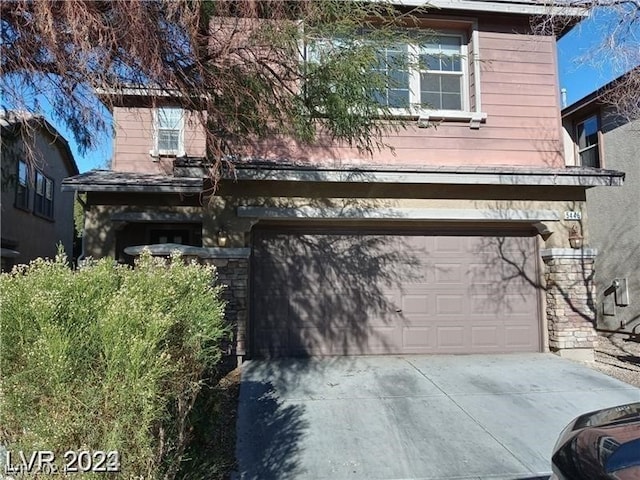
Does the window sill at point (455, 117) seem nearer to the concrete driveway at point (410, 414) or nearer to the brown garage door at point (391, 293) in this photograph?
the brown garage door at point (391, 293)

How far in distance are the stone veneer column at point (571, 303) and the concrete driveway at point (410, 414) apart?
49 cm

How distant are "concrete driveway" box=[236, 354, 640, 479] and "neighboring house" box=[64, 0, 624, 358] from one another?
0.73m

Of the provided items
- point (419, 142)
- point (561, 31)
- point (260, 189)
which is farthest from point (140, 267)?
point (561, 31)

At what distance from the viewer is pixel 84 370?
2604mm

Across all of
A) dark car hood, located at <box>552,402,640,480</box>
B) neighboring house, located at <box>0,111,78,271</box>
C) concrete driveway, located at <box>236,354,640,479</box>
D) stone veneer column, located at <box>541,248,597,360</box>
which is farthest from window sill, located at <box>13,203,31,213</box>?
dark car hood, located at <box>552,402,640,480</box>

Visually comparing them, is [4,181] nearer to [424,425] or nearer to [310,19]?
[310,19]

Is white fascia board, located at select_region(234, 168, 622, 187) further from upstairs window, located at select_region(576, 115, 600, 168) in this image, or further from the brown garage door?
upstairs window, located at select_region(576, 115, 600, 168)

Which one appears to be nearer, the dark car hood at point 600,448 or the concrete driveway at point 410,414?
the dark car hood at point 600,448

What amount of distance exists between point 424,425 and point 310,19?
183 inches

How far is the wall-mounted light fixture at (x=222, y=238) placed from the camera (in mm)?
8070

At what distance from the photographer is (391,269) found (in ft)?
29.1

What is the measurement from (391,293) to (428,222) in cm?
147

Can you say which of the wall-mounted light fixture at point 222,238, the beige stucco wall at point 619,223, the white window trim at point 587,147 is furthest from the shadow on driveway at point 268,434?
the white window trim at point 587,147

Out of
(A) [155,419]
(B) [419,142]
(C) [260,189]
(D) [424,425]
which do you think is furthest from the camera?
(B) [419,142]
